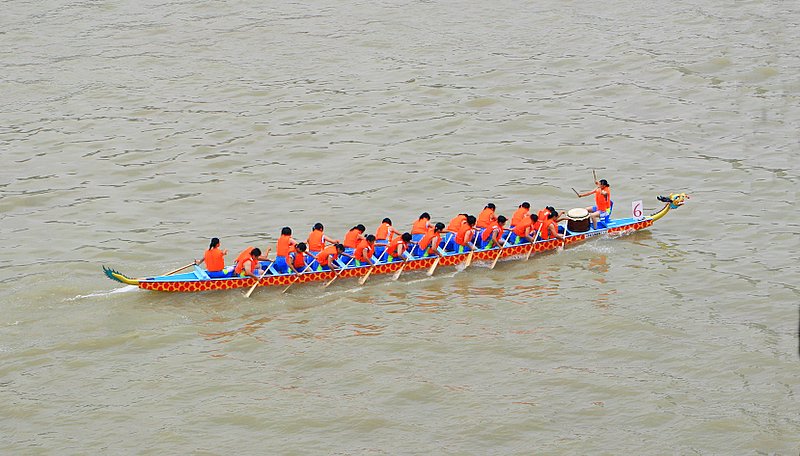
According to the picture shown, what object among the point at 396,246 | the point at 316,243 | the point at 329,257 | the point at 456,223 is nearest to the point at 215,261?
the point at 316,243

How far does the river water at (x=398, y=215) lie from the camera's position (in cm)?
1789

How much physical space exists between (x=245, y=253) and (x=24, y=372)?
4.74m

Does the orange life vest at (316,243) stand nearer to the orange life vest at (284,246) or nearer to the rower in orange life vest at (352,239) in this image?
the orange life vest at (284,246)

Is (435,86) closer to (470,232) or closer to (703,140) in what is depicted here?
(703,140)

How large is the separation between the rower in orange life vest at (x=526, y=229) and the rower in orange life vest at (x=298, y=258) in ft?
15.1

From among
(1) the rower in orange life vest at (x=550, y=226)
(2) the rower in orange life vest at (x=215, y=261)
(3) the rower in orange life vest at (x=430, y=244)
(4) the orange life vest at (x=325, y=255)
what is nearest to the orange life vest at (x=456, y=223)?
(3) the rower in orange life vest at (x=430, y=244)

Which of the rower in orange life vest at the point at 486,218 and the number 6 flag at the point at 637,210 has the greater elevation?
the rower in orange life vest at the point at 486,218

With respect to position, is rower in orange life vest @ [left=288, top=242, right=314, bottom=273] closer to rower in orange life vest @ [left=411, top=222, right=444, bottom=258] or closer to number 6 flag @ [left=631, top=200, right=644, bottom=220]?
rower in orange life vest @ [left=411, top=222, right=444, bottom=258]

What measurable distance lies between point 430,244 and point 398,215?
3.18 meters

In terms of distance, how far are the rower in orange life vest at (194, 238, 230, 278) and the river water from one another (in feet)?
1.68

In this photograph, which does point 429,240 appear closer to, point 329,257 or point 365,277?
point 365,277

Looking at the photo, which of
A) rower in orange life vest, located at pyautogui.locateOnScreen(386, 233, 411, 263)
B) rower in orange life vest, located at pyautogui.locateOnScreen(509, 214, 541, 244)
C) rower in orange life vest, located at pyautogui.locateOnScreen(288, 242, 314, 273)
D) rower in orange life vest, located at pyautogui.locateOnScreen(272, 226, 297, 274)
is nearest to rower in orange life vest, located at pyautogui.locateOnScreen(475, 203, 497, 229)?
rower in orange life vest, located at pyautogui.locateOnScreen(509, 214, 541, 244)

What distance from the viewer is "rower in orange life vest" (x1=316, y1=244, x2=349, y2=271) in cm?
2216

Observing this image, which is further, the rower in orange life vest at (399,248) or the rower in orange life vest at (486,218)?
the rower in orange life vest at (486,218)
